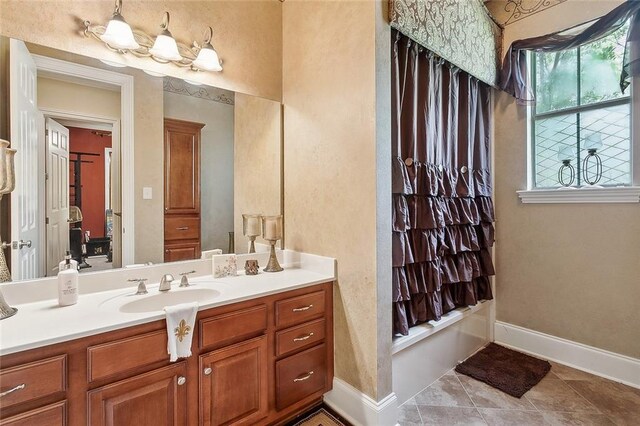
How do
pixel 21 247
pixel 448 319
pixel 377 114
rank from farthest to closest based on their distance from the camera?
pixel 448 319
pixel 377 114
pixel 21 247

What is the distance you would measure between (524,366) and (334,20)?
2799 mm

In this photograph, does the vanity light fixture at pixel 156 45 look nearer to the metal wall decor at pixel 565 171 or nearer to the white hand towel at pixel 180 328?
the white hand towel at pixel 180 328

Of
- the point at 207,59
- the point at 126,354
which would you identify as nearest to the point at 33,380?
the point at 126,354

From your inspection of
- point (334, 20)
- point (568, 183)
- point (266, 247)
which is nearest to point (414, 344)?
point (266, 247)

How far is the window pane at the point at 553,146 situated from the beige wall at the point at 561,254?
0.12 meters

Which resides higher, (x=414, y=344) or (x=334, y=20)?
(x=334, y=20)

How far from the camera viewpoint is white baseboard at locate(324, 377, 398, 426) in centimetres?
164

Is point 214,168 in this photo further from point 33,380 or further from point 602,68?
point 602,68

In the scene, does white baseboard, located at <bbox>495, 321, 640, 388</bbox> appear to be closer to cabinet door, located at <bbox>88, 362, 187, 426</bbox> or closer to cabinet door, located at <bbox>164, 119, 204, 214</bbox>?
cabinet door, located at <bbox>88, 362, 187, 426</bbox>

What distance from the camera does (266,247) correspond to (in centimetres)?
219

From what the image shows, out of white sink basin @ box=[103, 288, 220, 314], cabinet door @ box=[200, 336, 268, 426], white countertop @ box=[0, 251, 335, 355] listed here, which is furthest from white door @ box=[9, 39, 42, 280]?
cabinet door @ box=[200, 336, 268, 426]

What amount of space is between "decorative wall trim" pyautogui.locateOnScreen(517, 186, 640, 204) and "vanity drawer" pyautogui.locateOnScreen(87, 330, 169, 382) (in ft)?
9.03

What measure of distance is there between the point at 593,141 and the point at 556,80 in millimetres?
591

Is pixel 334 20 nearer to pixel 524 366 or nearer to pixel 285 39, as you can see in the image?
pixel 285 39
